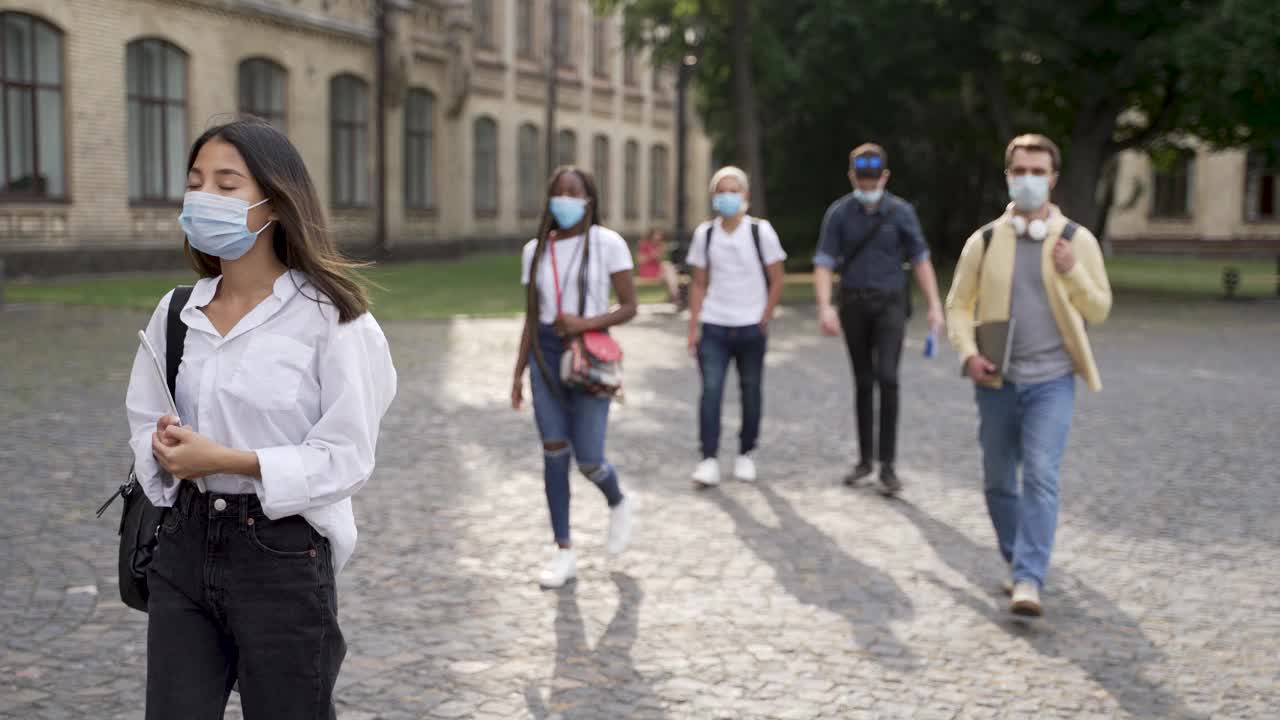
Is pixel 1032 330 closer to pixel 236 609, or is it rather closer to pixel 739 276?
pixel 739 276

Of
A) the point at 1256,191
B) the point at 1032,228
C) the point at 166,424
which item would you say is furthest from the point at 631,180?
the point at 166,424

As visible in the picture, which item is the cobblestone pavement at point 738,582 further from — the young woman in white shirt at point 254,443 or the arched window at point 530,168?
the arched window at point 530,168

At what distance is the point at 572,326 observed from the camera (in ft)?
20.3

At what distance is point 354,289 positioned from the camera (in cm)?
285

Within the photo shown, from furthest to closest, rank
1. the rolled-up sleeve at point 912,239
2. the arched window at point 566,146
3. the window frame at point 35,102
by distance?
the arched window at point 566,146
the window frame at point 35,102
the rolled-up sleeve at point 912,239

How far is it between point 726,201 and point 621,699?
430cm

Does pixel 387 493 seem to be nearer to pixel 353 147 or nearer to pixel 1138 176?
pixel 353 147

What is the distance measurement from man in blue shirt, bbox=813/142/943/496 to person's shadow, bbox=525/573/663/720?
3002 mm

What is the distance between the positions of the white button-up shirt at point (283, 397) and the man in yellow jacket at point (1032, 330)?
11.8 ft

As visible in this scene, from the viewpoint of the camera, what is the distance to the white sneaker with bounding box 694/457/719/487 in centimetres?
→ 834

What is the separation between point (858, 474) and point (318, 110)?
27.3 meters

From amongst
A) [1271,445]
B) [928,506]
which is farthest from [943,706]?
[1271,445]

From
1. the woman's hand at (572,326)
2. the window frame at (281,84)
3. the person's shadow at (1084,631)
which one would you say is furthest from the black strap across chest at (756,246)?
the window frame at (281,84)

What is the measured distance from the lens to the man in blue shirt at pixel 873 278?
8383 mm
